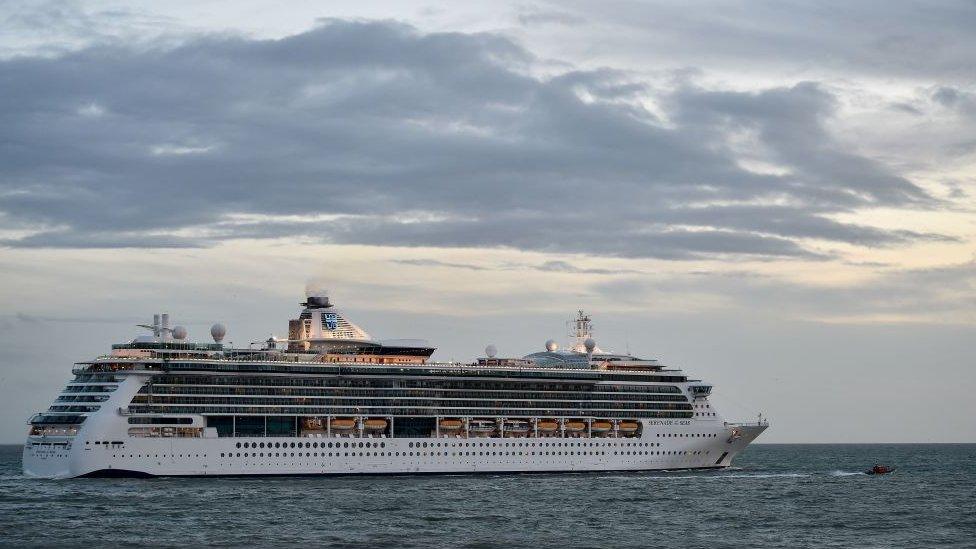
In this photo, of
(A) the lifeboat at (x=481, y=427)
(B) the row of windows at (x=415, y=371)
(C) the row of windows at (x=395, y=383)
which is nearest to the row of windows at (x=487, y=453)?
(A) the lifeboat at (x=481, y=427)

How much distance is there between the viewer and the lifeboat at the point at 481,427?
10588 centimetres

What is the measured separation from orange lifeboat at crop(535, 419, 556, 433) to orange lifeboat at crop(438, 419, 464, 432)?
684cm

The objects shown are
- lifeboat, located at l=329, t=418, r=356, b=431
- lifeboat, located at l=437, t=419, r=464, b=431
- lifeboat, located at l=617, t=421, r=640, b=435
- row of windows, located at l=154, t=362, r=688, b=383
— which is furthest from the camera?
lifeboat, located at l=617, t=421, r=640, b=435

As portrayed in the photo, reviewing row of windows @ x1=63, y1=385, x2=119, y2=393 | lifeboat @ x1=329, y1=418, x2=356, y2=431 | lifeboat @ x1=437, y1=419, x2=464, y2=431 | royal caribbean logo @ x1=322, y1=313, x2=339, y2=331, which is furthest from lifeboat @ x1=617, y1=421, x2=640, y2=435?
row of windows @ x1=63, y1=385, x2=119, y2=393

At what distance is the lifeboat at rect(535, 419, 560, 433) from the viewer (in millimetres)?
108688

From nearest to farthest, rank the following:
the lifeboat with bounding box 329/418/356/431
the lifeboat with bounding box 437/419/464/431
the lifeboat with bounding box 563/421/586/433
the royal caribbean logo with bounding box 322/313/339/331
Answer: the lifeboat with bounding box 329/418/356/431 → the lifeboat with bounding box 437/419/464/431 → the royal caribbean logo with bounding box 322/313/339/331 → the lifeboat with bounding box 563/421/586/433

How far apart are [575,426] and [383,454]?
17.5 meters

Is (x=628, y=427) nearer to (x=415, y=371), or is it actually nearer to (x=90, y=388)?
(x=415, y=371)

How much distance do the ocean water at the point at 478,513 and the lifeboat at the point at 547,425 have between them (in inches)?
230

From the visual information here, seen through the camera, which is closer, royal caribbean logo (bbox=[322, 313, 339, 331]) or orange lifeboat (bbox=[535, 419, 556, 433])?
royal caribbean logo (bbox=[322, 313, 339, 331])

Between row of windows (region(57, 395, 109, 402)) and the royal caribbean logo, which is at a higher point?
the royal caribbean logo

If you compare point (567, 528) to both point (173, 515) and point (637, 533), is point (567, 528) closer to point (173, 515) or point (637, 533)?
point (637, 533)

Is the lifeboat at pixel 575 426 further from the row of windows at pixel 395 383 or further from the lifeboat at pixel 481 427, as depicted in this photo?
the lifeboat at pixel 481 427

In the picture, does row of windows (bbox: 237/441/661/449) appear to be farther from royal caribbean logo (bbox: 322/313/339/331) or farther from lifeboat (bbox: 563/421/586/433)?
royal caribbean logo (bbox: 322/313/339/331)
